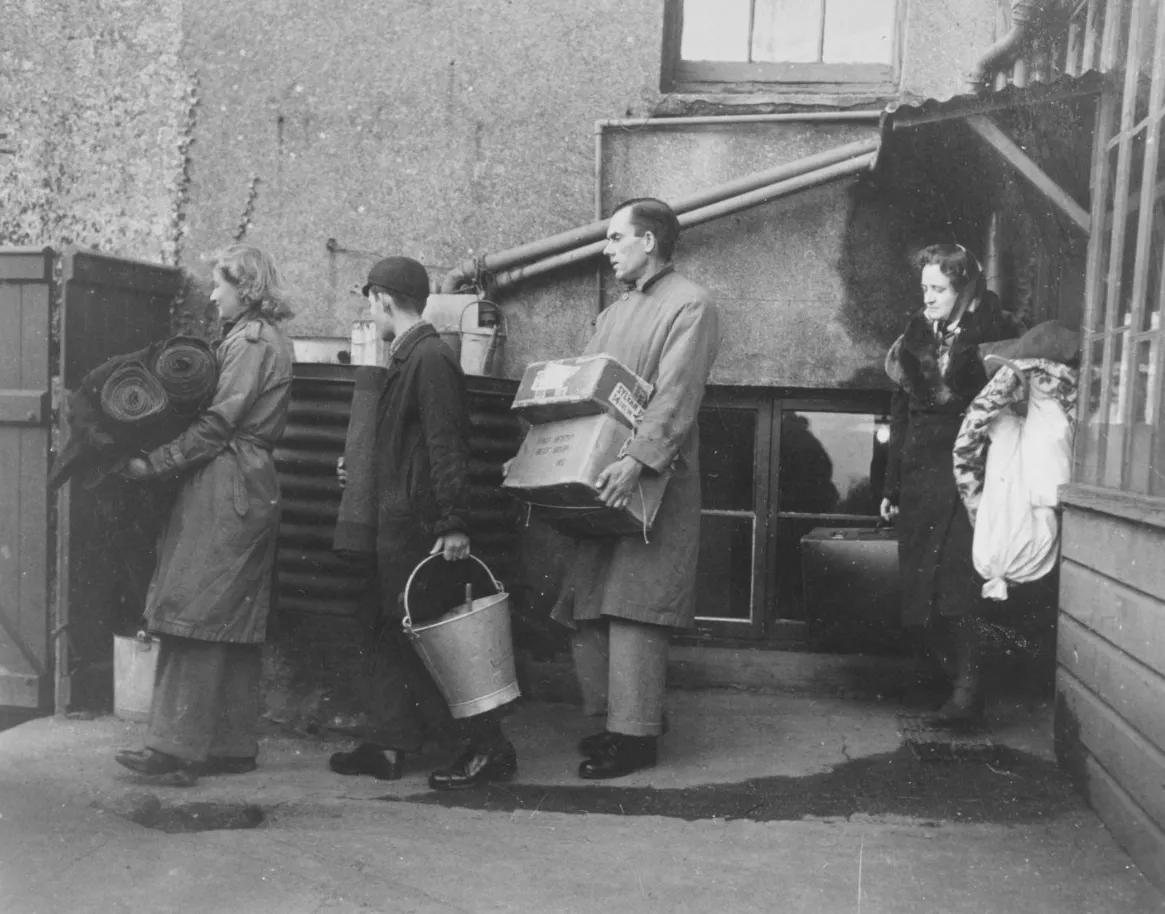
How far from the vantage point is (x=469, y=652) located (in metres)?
4.40

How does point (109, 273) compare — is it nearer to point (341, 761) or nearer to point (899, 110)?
point (341, 761)

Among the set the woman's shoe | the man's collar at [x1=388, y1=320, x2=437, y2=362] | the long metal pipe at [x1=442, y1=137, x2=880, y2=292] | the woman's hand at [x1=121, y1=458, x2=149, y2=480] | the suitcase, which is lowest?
the woman's shoe

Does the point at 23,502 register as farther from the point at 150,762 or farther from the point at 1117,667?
the point at 1117,667

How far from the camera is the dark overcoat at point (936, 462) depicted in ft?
17.3

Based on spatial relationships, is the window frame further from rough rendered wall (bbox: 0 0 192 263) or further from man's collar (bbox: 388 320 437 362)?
rough rendered wall (bbox: 0 0 192 263)

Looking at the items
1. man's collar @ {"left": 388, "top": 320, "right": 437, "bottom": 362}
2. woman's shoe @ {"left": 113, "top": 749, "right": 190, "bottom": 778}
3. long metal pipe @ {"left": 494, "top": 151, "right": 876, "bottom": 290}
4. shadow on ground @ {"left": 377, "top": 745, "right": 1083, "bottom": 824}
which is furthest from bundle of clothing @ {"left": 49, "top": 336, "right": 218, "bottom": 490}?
long metal pipe @ {"left": 494, "top": 151, "right": 876, "bottom": 290}

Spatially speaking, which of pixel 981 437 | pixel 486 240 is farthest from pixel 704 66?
pixel 981 437

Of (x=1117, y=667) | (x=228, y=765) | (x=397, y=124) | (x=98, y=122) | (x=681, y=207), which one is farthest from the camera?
(x=98, y=122)

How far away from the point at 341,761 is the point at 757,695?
2.19 m

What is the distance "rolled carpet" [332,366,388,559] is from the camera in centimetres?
459

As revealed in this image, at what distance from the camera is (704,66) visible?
6.27 meters

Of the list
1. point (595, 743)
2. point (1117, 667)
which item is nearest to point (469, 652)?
point (595, 743)

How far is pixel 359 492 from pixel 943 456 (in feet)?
8.02

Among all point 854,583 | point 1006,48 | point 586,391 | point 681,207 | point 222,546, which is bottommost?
point 854,583
